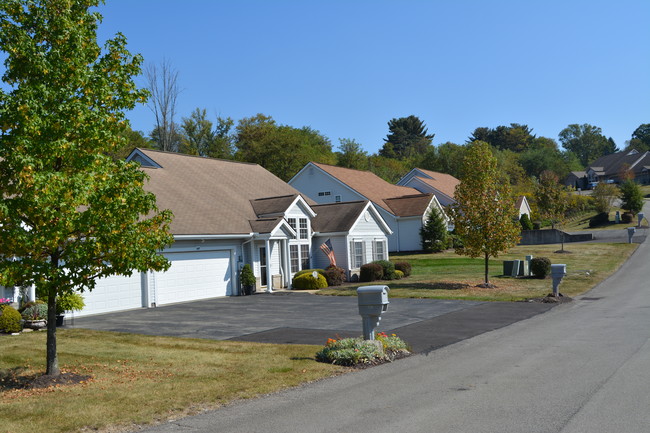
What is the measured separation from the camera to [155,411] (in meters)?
8.18

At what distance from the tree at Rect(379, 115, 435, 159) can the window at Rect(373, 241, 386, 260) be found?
80258 mm

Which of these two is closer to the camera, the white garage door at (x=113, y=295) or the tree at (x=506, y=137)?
the white garage door at (x=113, y=295)

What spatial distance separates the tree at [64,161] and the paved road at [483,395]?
3875 mm

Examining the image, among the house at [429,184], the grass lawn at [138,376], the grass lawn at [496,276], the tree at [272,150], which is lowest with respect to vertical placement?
the grass lawn at [138,376]

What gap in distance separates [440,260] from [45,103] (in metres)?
32.3

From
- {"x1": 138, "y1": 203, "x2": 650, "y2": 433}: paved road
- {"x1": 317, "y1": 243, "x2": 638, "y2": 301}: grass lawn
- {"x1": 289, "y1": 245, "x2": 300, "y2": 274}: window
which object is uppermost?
{"x1": 289, "y1": 245, "x2": 300, "y2": 274}: window

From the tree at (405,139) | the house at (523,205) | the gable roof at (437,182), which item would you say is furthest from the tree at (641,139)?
the gable roof at (437,182)

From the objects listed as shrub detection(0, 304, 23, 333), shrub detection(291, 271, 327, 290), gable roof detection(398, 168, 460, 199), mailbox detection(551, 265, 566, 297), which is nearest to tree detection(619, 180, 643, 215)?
gable roof detection(398, 168, 460, 199)

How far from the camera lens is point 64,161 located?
10.5 metres

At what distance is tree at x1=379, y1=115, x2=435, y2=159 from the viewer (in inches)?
4589

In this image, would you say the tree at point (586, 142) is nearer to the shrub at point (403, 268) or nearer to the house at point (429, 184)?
the house at point (429, 184)

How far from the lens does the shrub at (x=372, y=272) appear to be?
104ft

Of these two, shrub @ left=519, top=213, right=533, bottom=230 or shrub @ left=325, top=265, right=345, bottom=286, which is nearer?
shrub @ left=325, top=265, right=345, bottom=286

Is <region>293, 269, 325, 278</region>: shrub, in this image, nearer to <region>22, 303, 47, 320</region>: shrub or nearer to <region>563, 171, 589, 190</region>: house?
<region>22, 303, 47, 320</region>: shrub
